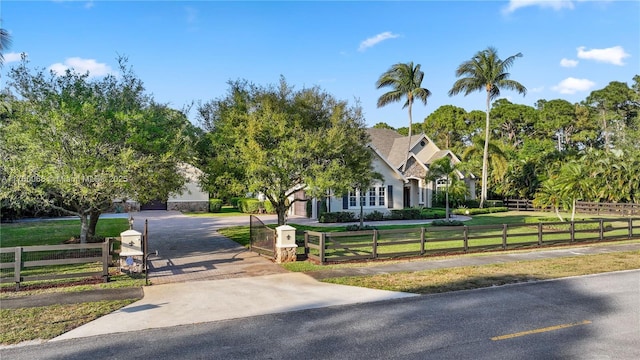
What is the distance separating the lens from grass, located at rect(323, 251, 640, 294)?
1109cm

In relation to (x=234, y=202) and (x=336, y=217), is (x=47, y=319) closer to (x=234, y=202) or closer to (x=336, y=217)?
(x=336, y=217)

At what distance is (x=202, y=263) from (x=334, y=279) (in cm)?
490

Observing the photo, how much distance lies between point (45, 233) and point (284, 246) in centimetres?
1477

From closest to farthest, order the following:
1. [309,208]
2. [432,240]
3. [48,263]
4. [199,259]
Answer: [48,263] → [199,259] → [432,240] → [309,208]

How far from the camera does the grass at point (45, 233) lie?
60.4 ft

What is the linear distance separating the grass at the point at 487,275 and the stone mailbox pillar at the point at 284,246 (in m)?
2.81

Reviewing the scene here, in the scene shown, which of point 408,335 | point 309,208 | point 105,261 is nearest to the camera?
point 408,335

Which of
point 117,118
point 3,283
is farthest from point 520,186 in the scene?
point 3,283

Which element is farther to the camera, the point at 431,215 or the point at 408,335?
the point at 431,215

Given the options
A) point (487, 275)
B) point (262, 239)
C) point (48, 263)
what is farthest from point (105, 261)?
point (487, 275)

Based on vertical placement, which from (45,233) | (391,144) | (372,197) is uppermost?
(391,144)

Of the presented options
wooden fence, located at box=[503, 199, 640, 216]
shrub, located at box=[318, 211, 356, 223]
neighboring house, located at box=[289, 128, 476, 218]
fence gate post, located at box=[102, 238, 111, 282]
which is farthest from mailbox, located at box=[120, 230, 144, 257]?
wooden fence, located at box=[503, 199, 640, 216]

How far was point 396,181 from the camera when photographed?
31.7 m

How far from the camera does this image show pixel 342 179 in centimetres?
1627
